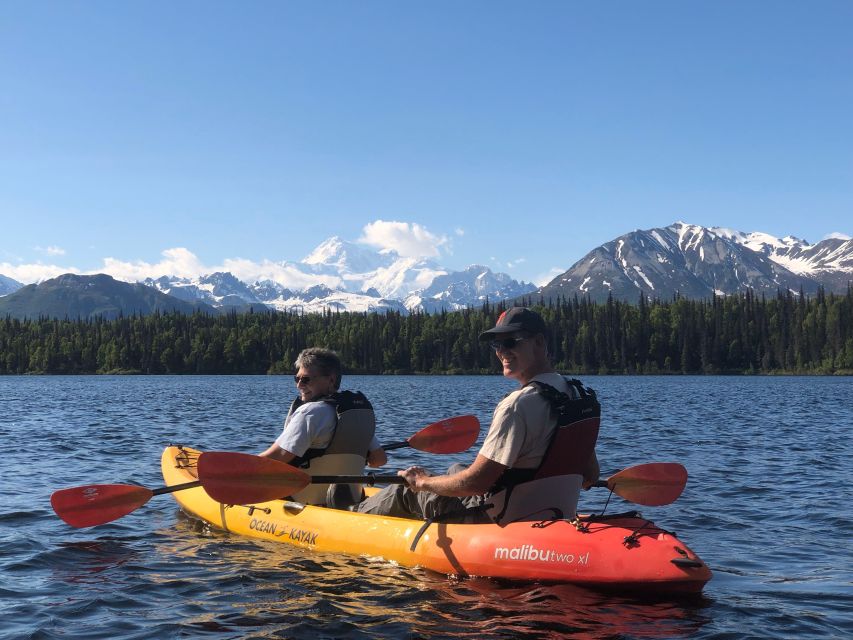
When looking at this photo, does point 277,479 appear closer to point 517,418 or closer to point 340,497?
point 340,497

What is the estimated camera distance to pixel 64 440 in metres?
27.2

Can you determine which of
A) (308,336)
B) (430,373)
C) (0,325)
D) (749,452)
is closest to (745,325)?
(430,373)

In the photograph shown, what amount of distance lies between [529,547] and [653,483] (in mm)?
2310

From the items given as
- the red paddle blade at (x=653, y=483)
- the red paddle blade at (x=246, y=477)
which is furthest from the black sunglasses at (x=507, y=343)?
the red paddle blade at (x=246, y=477)

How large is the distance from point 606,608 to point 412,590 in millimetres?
2227

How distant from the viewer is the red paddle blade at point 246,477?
10.5m

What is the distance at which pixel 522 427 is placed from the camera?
8438 mm

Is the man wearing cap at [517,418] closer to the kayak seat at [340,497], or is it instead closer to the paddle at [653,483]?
the paddle at [653,483]

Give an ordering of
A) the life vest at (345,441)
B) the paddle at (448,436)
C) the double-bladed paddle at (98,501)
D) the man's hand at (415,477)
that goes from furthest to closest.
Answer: the paddle at (448,436)
the double-bladed paddle at (98,501)
the life vest at (345,441)
the man's hand at (415,477)

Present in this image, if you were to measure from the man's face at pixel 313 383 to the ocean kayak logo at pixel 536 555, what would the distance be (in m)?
3.17

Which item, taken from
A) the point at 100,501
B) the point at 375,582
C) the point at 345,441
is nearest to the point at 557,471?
the point at 375,582

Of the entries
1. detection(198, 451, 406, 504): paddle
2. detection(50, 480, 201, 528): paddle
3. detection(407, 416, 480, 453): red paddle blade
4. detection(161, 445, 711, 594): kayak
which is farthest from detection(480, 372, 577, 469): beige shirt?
detection(50, 480, 201, 528): paddle

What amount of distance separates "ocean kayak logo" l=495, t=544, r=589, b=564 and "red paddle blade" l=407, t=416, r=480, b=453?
14.5ft

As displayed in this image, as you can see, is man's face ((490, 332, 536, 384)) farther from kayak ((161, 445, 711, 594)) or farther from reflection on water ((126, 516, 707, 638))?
reflection on water ((126, 516, 707, 638))
